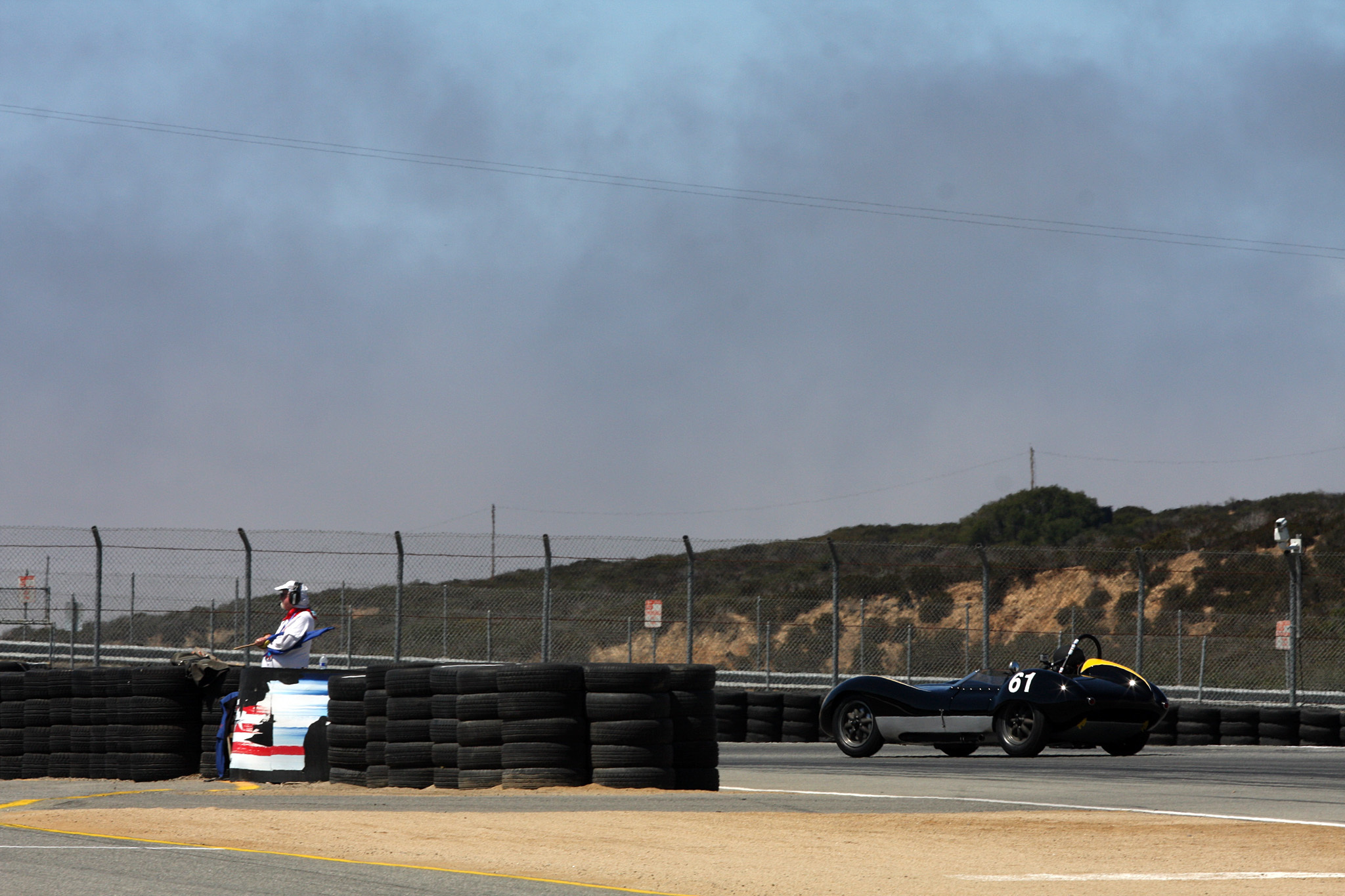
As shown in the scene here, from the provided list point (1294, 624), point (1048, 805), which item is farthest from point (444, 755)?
point (1294, 624)

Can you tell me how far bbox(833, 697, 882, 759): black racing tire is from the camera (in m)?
15.9

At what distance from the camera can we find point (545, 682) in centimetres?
1085

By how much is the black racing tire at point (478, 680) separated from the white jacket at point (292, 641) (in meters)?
1.65

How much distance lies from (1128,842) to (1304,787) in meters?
4.47

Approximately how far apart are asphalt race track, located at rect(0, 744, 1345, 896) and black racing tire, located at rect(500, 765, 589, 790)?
103mm

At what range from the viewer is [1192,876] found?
281 inches

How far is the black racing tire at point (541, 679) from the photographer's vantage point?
10867 mm

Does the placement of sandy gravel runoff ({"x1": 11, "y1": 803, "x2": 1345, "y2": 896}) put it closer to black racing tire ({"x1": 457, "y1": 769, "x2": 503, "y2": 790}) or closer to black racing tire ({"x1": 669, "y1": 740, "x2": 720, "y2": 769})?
black racing tire ({"x1": 457, "y1": 769, "x2": 503, "y2": 790})

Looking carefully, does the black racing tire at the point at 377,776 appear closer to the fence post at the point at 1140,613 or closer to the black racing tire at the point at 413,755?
the black racing tire at the point at 413,755

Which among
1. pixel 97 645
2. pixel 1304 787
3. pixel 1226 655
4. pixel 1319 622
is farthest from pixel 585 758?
pixel 1319 622

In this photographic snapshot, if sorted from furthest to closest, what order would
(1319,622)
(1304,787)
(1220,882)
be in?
(1319,622) < (1304,787) < (1220,882)

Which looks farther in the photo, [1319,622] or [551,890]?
[1319,622]

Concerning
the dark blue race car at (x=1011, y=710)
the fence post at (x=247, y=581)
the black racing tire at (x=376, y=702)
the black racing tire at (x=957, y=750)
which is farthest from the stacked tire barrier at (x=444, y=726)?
the fence post at (x=247, y=581)

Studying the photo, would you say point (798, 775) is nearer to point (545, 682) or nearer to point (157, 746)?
point (545, 682)
